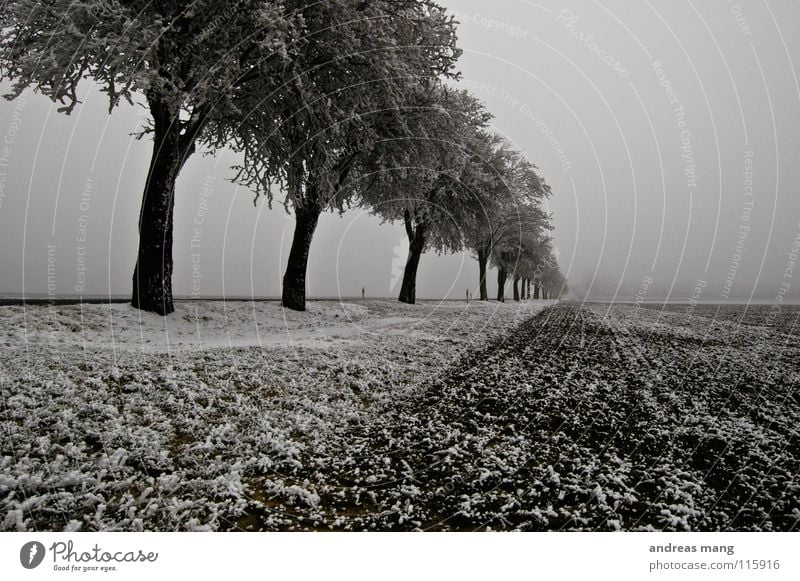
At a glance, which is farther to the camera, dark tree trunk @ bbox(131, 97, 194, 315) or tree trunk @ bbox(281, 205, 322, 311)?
tree trunk @ bbox(281, 205, 322, 311)

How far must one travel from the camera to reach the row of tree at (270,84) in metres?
10.2

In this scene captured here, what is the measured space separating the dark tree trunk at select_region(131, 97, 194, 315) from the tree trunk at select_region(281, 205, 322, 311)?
527cm

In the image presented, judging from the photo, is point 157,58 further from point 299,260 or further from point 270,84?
point 299,260

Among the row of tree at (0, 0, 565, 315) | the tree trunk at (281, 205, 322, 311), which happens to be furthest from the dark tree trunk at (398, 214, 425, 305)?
the tree trunk at (281, 205, 322, 311)

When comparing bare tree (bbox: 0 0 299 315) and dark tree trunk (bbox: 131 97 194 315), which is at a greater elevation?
bare tree (bbox: 0 0 299 315)

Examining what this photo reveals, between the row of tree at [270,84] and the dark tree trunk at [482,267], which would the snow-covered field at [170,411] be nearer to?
the row of tree at [270,84]

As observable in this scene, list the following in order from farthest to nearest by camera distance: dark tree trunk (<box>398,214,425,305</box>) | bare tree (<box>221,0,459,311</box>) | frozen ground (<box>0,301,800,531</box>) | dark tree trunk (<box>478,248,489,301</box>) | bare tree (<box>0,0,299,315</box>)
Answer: dark tree trunk (<box>478,248,489,301</box>), dark tree trunk (<box>398,214,425,305</box>), bare tree (<box>221,0,459,311</box>), bare tree (<box>0,0,299,315</box>), frozen ground (<box>0,301,800,531</box>)

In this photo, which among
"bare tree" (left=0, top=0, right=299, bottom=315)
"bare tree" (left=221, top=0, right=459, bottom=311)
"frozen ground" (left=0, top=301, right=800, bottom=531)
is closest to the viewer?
"frozen ground" (left=0, top=301, right=800, bottom=531)

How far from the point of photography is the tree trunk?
58.2 feet

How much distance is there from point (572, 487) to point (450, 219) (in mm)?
23105

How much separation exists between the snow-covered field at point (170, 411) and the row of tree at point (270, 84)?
13.3 feet

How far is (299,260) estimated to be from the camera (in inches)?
709

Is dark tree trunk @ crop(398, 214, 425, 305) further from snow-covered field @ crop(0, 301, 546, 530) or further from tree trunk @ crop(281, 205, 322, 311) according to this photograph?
snow-covered field @ crop(0, 301, 546, 530)

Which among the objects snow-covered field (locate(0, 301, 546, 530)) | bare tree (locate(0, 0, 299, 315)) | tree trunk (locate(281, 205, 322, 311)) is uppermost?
bare tree (locate(0, 0, 299, 315))
